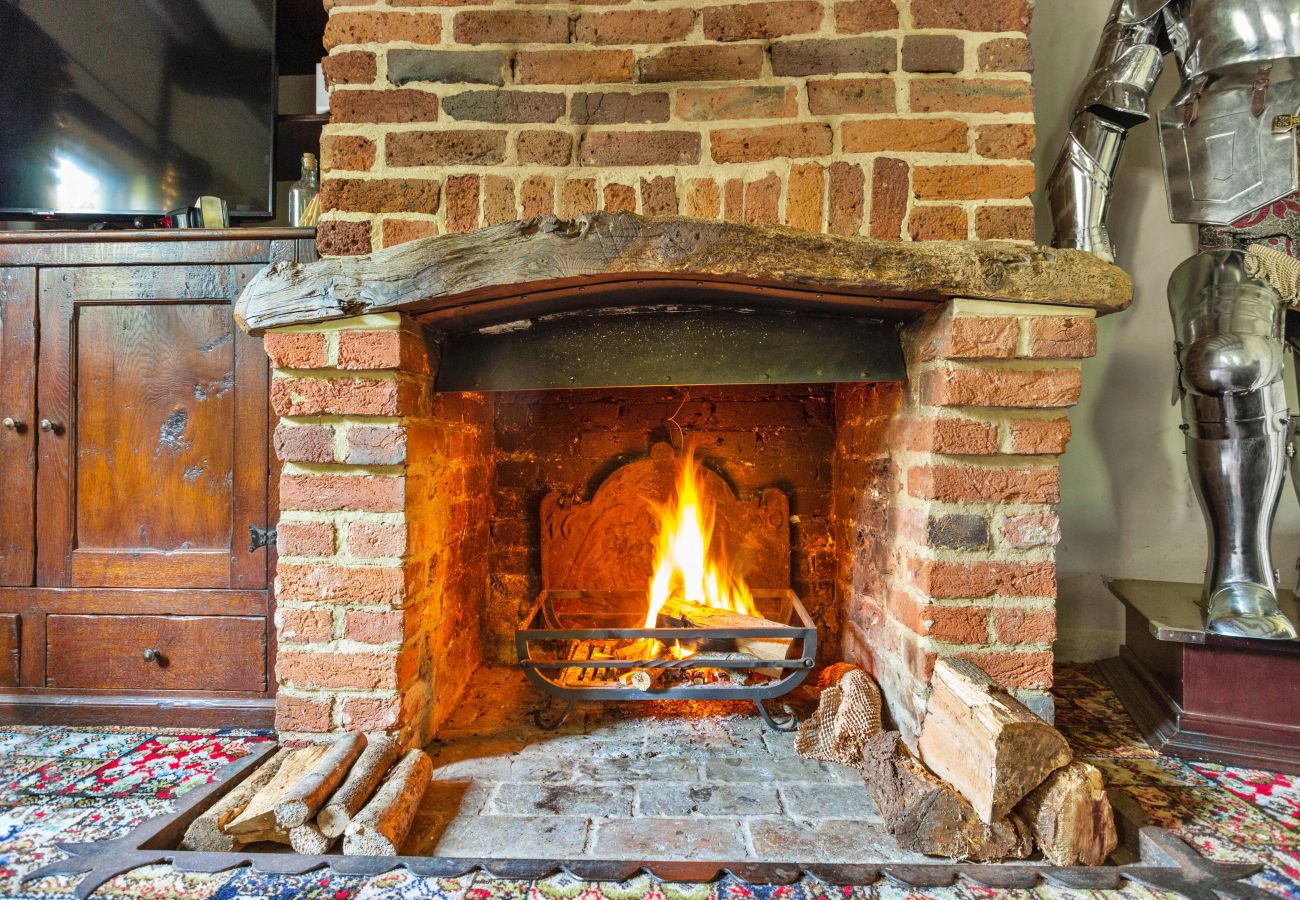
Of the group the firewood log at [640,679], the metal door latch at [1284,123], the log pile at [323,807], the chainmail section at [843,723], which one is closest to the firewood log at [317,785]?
the log pile at [323,807]

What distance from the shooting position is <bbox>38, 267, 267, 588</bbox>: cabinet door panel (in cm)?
158

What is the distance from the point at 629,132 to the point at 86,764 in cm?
190

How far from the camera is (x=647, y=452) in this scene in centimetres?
203

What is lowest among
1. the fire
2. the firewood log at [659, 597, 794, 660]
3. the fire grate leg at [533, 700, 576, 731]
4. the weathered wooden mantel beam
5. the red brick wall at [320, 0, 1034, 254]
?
the fire grate leg at [533, 700, 576, 731]

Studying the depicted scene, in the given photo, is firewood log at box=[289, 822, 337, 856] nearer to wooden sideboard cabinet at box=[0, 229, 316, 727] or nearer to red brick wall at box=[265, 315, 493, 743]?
red brick wall at box=[265, 315, 493, 743]

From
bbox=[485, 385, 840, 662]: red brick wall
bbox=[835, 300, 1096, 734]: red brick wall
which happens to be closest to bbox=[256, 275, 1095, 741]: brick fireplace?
bbox=[835, 300, 1096, 734]: red brick wall

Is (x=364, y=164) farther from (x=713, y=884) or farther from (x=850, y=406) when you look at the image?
(x=713, y=884)

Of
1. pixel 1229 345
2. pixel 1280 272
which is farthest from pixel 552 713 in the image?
pixel 1280 272

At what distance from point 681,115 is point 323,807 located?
156 cm

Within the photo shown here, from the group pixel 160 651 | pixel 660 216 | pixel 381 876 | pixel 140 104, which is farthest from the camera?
pixel 140 104

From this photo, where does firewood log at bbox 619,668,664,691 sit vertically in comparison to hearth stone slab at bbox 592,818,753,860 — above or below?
above

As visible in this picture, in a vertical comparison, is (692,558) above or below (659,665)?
above

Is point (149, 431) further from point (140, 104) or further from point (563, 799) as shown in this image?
point (563, 799)

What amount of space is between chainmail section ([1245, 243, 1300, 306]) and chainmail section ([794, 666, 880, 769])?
143cm
